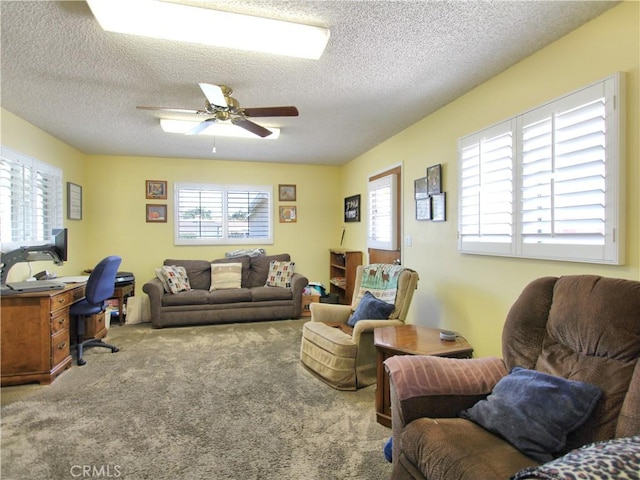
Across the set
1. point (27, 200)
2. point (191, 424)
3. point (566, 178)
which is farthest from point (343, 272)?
point (27, 200)

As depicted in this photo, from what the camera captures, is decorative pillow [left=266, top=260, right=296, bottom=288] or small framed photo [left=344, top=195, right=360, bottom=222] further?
small framed photo [left=344, top=195, right=360, bottom=222]

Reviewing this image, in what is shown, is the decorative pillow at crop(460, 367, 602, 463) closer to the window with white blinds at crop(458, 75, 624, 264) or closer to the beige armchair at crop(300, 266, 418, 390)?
the window with white blinds at crop(458, 75, 624, 264)

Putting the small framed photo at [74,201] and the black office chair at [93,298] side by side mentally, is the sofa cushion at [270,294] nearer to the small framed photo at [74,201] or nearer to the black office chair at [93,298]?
the black office chair at [93,298]

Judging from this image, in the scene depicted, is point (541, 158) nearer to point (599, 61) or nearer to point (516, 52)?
point (599, 61)

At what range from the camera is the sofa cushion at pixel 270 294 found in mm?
4801

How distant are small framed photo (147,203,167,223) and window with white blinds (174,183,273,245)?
0.20m

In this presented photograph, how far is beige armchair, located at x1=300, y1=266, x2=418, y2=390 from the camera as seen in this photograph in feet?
8.80

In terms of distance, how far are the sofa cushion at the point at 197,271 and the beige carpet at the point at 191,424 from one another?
1.74 metres

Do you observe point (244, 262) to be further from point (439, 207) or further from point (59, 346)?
point (439, 207)

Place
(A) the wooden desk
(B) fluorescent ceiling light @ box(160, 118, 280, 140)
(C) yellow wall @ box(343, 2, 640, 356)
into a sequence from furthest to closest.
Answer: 1. (B) fluorescent ceiling light @ box(160, 118, 280, 140)
2. (A) the wooden desk
3. (C) yellow wall @ box(343, 2, 640, 356)

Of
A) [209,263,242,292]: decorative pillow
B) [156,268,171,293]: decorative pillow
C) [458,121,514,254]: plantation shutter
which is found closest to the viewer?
[458,121,514,254]: plantation shutter

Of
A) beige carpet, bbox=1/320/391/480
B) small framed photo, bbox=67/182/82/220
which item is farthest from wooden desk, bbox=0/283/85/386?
small framed photo, bbox=67/182/82/220

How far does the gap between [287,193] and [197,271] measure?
6.73ft

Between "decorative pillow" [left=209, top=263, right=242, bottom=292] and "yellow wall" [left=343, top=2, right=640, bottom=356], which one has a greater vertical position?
"yellow wall" [left=343, top=2, right=640, bottom=356]
